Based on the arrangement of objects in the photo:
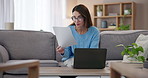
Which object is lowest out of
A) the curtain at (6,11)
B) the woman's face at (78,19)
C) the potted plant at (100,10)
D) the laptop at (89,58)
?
the laptop at (89,58)

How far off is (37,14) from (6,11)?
95 centimetres

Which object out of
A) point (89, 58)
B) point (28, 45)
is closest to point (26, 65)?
point (89, 58)

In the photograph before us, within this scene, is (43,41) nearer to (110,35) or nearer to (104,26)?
(110,35)

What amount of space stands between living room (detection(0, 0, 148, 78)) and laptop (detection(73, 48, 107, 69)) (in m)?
0.08

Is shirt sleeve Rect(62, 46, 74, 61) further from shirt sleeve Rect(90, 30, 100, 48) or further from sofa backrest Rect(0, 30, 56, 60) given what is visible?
sofa backrest Rect(0, 30, 56, 60)

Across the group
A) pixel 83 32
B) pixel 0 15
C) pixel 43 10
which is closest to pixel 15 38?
pixel 83 32

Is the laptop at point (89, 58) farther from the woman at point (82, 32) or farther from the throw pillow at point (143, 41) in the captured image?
the throw pillow at point (143, 41)

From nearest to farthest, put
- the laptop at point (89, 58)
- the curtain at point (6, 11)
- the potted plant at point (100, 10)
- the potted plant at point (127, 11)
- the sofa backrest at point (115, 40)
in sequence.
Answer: the laptop at point (89, 58), the sofa backrest at point (115, 40), the curtain at point (6, 11), the potted plant at point (127, 11), the potted plant at point (100, 10)

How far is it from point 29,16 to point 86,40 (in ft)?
9.11

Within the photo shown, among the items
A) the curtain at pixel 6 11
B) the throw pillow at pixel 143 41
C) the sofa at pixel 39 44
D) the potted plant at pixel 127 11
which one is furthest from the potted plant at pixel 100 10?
the throw pillow at pixel 143 41

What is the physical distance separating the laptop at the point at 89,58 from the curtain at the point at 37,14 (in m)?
3.13

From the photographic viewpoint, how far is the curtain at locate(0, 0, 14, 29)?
15.2ft

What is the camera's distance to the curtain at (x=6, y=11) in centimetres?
462

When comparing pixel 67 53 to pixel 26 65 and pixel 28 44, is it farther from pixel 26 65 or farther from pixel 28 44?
pixel 26 65
